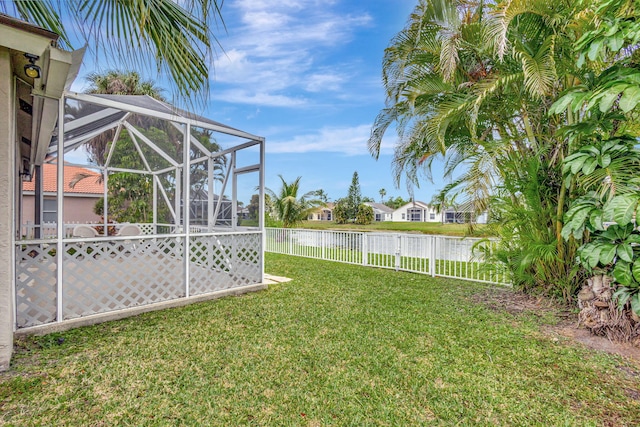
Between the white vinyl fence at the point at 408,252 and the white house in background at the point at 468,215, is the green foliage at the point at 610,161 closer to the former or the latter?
the white house in background at the point at 468,215

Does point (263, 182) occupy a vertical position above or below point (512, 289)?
above

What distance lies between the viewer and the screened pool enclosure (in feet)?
13.4

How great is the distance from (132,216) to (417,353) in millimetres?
11658

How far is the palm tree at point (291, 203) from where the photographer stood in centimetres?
1530

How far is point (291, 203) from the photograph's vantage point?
15250 millimetres

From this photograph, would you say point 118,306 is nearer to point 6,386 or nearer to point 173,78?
point 6,386

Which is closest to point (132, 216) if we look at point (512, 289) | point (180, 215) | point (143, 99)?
point (180, 215)

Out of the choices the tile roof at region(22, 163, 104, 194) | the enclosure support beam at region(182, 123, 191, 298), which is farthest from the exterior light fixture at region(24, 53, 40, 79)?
the tile roof at region(22, 163, 104, 194)

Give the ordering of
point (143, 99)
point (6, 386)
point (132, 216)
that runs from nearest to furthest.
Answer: point (6, 386) → point (143, 99) → point (132, 216)

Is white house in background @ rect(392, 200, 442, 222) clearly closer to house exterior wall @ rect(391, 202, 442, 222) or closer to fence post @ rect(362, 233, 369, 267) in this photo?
house exterior wall @ rect(391, 202, 442, 222)

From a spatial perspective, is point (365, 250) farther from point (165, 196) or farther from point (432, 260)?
point (165, 196)

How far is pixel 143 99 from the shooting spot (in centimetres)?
602

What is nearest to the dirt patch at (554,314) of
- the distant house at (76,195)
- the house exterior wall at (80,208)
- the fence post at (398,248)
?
the fence post at (398,248)

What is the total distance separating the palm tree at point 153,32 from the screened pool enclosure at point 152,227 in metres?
1.30
